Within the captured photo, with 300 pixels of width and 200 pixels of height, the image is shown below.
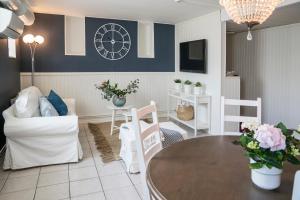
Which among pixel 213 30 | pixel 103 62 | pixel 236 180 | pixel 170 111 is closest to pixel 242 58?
pixel 213 30

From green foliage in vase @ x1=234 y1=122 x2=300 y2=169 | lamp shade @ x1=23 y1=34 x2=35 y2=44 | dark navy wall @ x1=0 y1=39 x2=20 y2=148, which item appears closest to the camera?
green foliage in vase @ x1=234 y1=122 x2=300 y2=169

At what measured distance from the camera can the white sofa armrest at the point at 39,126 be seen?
2.81 meters

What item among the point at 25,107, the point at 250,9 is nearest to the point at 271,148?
the point at 250,9

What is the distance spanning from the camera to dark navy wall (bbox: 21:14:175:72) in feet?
16.1

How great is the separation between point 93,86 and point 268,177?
184 inches

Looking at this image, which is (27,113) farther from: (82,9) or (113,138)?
(82,9)

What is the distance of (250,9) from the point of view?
69.5 inches

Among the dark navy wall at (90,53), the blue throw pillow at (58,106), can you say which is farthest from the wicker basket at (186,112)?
the blue throw pillow at (58,106)

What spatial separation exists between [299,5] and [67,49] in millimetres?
4170

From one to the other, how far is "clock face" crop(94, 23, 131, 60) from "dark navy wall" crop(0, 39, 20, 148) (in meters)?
1.71

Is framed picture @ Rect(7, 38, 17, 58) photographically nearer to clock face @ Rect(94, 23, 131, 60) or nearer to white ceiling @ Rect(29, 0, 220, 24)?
white ceiling @ Rect(29, 0, 220, 24)

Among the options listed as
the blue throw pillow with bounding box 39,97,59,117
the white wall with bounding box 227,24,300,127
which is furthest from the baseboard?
the white wall with bounding box 227,24,300,127

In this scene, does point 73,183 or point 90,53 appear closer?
point 73,183

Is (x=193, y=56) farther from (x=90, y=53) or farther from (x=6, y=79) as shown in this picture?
(x=6, y=79)
